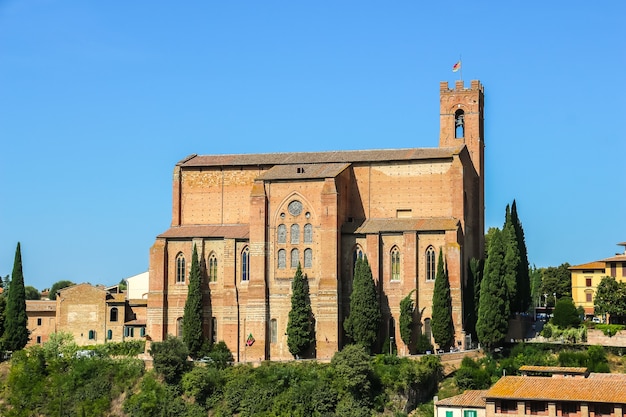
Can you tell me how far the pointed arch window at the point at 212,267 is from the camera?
66.2m

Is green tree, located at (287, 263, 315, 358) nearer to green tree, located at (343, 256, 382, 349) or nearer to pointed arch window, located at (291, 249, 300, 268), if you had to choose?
pointed arch window, located at (291, 249, 300, 268)

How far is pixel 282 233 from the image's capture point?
211 ft

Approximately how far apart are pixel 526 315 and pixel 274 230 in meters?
18.6

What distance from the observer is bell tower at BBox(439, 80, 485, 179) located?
7138 centimetres

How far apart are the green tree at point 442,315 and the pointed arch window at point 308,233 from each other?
8202 millimetres

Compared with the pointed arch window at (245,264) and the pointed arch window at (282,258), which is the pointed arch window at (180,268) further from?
the pointed arch window at (282,258)

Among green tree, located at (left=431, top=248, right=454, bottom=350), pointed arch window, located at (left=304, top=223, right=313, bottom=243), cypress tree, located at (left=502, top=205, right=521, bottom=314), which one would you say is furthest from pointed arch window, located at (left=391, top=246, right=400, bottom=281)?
cypress tree, located at (left=502, top=205, right=521, bottom=314)

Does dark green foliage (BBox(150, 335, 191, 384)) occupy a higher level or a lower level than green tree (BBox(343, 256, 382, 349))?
lower

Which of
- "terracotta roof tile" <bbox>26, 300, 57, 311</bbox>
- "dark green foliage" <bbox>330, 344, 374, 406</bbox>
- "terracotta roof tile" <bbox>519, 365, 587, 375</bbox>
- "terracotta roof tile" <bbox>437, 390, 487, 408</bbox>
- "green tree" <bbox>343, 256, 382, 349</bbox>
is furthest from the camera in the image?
"terracotta roof tile" <bbox>26, 300, 57, 311</bbox>

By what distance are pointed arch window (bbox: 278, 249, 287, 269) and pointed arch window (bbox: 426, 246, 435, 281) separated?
341 inches

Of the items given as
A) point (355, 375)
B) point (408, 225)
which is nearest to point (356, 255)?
point (408, 225)

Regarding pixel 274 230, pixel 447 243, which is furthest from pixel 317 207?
pixel 447 243

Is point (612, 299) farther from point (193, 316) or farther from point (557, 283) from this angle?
point (557, 283)

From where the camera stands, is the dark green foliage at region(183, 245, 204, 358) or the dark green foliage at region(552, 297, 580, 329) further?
the dark green foliage at region(183, 245, 204, 358)
